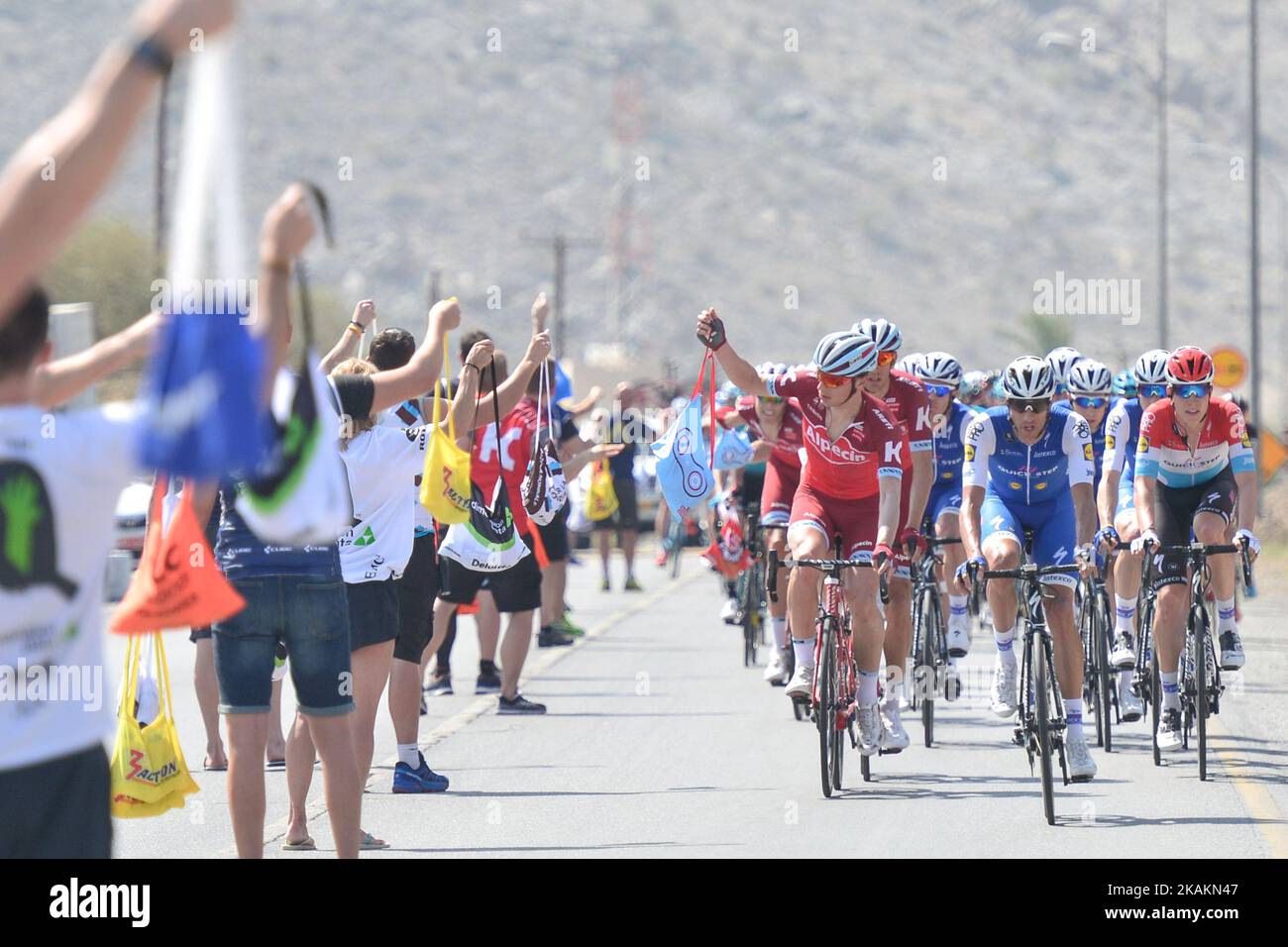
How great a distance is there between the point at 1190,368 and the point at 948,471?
318cm

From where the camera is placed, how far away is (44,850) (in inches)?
179

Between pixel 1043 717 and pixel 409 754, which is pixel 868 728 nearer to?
pixel 1043 717

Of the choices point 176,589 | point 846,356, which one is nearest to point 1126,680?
point 846,356

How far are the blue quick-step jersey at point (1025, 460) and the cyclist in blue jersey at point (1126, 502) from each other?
669 millimetres

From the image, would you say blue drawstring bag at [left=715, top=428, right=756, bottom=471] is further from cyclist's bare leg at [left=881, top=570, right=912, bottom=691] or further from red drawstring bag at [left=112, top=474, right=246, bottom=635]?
red drawstring bag at [left=112, top=474, right=246, bottom=635]

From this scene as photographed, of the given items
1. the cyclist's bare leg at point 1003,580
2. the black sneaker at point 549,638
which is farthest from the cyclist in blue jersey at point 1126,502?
the black sneaker at point 549,638

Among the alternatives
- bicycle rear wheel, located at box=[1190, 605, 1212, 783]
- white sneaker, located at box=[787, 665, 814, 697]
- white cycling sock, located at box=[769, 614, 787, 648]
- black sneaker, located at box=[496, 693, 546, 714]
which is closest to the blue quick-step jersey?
bicycle rear wheel, located at box=[1190, 605, 1212, 783]

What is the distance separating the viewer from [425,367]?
21.6 ft

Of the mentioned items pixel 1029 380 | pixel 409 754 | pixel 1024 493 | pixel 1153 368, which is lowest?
pixel 409 754

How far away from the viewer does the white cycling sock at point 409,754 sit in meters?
10.7

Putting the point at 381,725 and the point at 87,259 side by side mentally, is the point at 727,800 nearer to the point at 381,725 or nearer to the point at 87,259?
the point at 381,725

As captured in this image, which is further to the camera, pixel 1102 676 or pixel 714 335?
pixel 1102 676

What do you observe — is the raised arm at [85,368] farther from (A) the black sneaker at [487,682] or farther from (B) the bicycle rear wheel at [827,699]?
(A) the black sneaker at [487,682]

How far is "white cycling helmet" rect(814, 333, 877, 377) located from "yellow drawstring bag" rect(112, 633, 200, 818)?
15.4 feet
